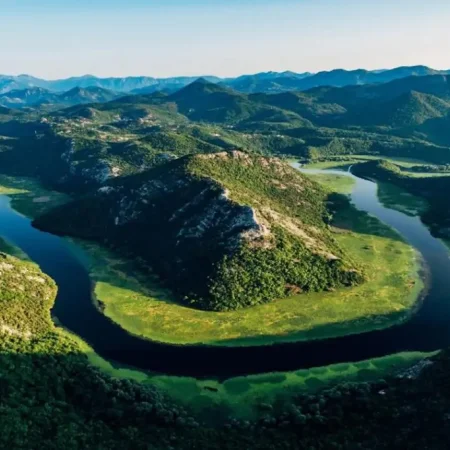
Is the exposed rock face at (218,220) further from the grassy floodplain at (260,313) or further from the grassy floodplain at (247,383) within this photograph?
the grassy floodplain at (247,383)

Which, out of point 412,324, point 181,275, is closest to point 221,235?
point 181,275

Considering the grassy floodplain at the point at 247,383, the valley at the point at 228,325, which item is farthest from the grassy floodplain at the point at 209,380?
the valley at the point at 228,325

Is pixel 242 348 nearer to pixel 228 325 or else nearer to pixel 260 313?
pixel 228 325

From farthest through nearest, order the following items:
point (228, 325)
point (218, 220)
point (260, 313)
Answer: point (218, 220)
point (260, 313)
point (228, 325)

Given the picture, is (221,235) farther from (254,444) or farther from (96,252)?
(254,444)

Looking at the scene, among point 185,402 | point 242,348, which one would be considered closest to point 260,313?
point 242,348

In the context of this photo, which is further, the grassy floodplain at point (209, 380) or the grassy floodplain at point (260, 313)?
the grassy floodplain at point (260, 313)

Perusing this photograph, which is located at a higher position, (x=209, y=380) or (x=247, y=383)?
(x=209, y=380)

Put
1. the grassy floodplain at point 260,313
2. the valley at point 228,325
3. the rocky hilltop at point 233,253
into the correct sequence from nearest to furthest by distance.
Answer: the valley at point 228,325, the grassy floodplain at point 260,313, the rocky hilltop at point 233,253

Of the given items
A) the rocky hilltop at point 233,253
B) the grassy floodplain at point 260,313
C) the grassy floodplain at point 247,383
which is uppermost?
the rocky hilltop at point 233,253
